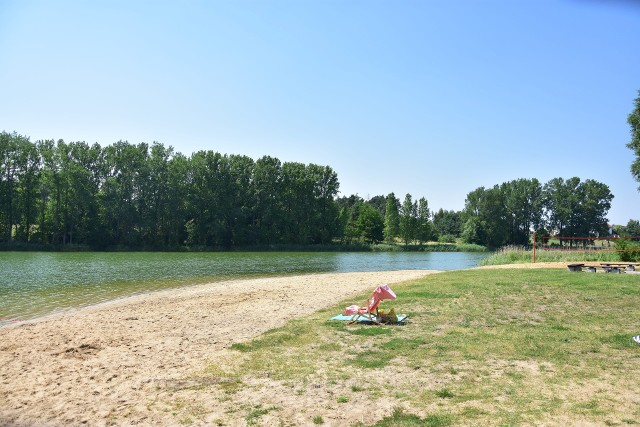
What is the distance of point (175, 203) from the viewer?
83562mm

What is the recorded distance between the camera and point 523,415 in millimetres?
5277

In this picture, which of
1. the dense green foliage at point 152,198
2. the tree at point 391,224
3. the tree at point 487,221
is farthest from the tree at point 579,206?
the dense green foliage at point 152,198

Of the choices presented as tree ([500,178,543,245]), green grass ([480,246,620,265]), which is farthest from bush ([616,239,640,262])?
tree ([500,178,543,245])

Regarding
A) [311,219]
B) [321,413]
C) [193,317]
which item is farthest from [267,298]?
[311,219]

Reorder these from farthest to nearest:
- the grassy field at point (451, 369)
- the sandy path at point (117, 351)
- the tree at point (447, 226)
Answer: the tree at point (447, 226), the sandy path at point (117, 351), the grassy field at point (451, 369)

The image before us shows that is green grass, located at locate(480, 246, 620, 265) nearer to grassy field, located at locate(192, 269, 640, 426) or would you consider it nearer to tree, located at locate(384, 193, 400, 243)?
grassy field, located at locate(192, 269, 640, 426)

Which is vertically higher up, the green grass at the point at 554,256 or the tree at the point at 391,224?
the tree at the point at 391,224

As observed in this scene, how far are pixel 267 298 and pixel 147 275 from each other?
16823 millimetres

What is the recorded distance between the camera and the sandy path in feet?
21.4

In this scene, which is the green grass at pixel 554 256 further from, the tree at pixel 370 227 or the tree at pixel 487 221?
the tree at pixel 487 221

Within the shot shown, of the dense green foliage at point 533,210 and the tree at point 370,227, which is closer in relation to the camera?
the tree at point 370,227

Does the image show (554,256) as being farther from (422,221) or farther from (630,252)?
(422,221)

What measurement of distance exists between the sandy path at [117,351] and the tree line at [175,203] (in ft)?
223

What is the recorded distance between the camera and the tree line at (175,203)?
76.1m
